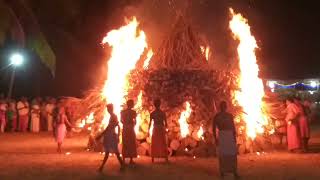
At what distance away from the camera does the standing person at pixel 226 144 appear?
1096 centimetres

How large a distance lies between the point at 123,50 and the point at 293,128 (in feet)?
18.4

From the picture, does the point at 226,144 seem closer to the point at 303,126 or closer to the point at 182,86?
the point at 182,86

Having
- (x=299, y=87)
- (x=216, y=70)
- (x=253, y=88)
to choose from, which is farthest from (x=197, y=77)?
(x=299, y=87)

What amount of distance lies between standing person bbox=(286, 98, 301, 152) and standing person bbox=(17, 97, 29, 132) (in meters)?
12.2

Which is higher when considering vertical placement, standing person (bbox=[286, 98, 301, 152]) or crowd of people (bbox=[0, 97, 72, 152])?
crowd of people (bbox=[0, 97, 72, 152])

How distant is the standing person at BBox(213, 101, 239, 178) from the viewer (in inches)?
432

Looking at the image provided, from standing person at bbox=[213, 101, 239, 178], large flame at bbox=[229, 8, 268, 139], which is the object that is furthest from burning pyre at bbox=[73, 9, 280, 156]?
standing person at bbox=[213, 101, 239, 178]

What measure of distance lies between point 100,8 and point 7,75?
257 inches

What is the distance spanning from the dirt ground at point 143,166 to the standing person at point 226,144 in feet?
1.43

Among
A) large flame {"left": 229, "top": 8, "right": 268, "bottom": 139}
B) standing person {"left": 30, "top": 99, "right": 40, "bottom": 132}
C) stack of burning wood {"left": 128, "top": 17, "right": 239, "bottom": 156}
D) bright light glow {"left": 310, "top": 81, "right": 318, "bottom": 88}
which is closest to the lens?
stack of burning wood {"left": 128, "top": 17, "right": 239, "bottom": 156}

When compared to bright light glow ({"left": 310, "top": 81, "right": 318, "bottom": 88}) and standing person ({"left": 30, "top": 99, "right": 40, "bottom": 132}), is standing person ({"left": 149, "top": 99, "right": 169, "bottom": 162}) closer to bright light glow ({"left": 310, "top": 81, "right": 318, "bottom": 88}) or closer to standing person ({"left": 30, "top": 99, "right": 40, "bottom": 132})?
standing person ({"left": 30, "top": 99, "right": 40, "bottom": 132})

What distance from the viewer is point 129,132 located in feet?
43.5

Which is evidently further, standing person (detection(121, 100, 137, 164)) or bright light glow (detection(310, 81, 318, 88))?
bright light glow (detection(310, 81, 318, 88))

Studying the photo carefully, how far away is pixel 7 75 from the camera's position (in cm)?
3017
